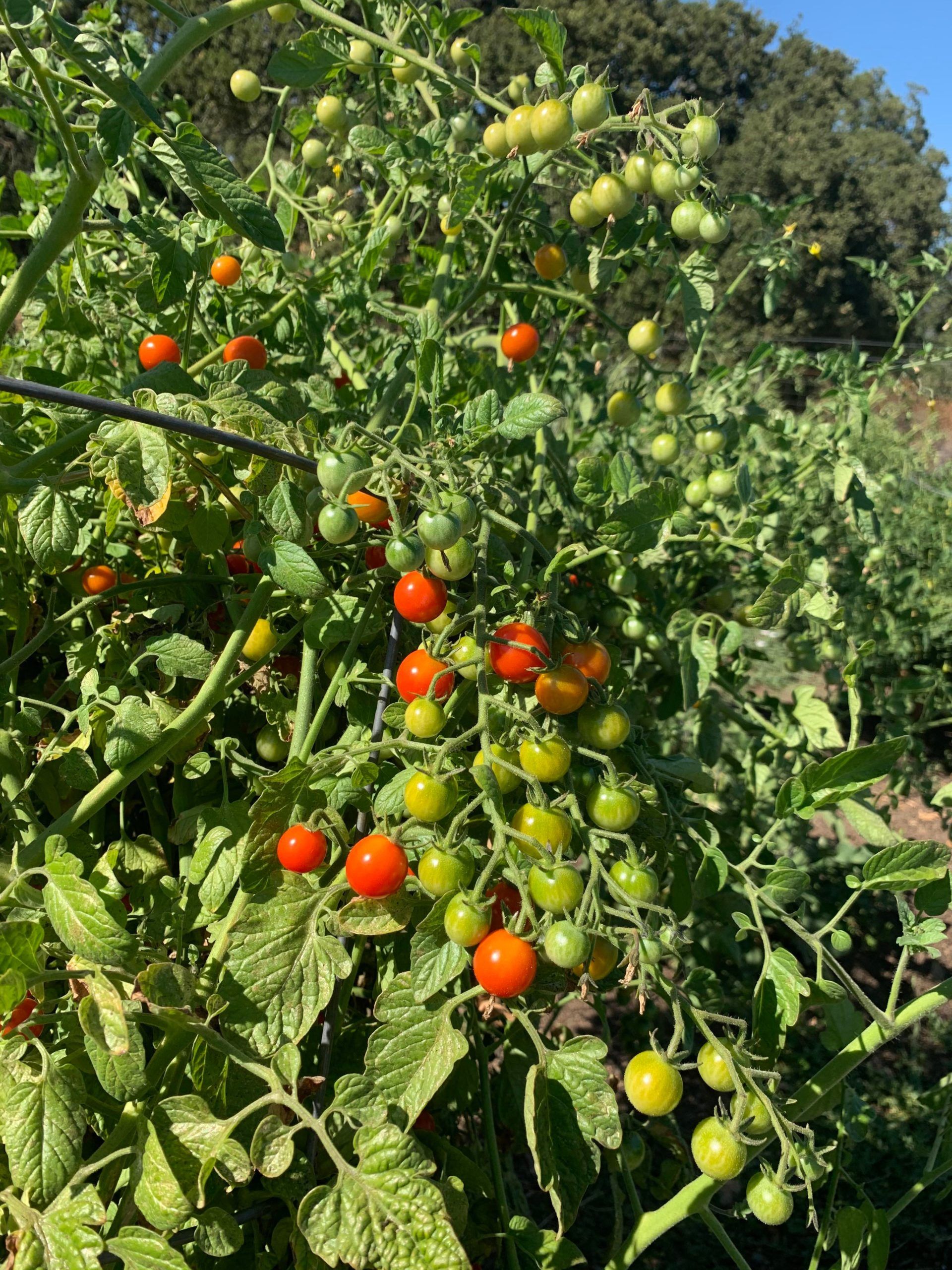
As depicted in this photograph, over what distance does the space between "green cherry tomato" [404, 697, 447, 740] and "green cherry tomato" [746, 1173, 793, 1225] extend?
1.37ft

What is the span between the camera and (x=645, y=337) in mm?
1086

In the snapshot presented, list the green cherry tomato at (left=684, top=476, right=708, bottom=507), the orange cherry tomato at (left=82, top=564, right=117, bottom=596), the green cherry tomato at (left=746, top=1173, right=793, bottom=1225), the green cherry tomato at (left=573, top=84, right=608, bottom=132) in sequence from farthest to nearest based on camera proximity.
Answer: the green cherry tomato at (left=684, top=476, right=708, bottom=507) → the orange cherry tomato at (left=82, top=564, right=117, bottom=596) → the green cherry tomato at (left=573, top=84, right=608, bottom=132) → the green cherry tomato at (left=746, top=1173, right=793, bottom=1225)

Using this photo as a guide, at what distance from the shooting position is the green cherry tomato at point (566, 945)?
22.3 inches

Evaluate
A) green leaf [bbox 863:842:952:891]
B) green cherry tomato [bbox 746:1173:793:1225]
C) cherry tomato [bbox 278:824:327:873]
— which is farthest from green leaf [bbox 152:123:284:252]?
green cherry tomato [bbox 746:1173:793:1225]

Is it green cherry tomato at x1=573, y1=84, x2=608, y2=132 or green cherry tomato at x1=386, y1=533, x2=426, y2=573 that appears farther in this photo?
green cherry tomato at x1=573, y1=84, x2=608, y2=132

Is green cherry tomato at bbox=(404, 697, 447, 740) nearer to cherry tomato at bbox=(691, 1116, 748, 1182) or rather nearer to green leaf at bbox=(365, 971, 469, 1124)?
green leaf at bbox=(365, 971, 469, 1124)

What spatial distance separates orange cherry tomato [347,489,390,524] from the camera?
745 millimetres

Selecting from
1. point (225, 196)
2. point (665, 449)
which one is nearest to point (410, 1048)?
point (225, 196)

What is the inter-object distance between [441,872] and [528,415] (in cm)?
36

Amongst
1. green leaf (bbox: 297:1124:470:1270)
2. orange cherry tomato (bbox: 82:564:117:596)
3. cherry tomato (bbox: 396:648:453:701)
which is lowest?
green leaf (bbox: 297:1124:470:1270)

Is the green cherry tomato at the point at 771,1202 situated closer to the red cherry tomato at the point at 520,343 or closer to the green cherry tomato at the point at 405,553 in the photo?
the green cherry tomato at the point at 405,553

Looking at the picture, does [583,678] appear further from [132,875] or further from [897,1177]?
[897,1177]

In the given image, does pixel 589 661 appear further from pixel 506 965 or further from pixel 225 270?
pixel 225 270

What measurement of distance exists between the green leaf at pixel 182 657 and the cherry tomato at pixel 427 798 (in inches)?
8.9
